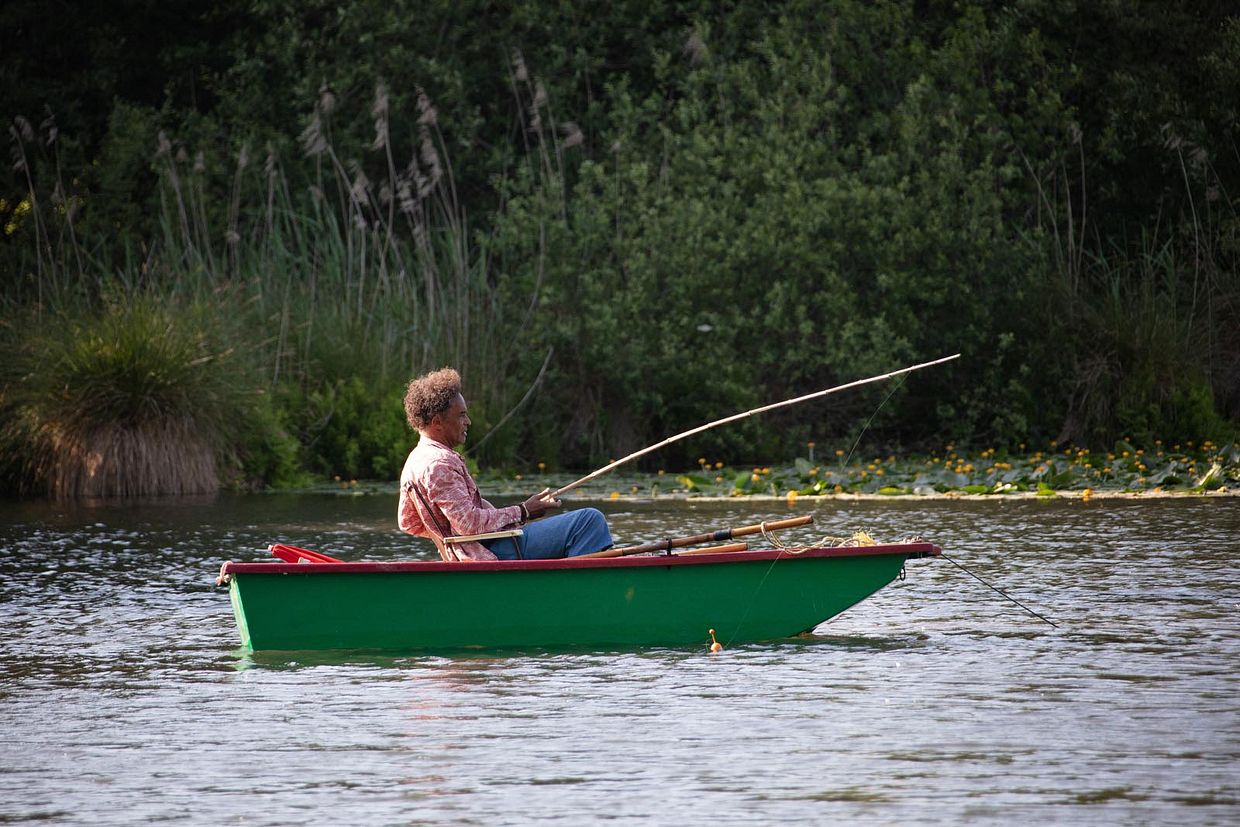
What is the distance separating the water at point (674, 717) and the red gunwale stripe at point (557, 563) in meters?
0.42

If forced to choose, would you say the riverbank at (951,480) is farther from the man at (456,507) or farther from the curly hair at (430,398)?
the curly hair at (430,398)

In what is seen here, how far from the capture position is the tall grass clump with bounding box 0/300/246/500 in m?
17.6

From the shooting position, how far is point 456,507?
349 inches

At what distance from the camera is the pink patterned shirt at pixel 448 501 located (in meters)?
8.88

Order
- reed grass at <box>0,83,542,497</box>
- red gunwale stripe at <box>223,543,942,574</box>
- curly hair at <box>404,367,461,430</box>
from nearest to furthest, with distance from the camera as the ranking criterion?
red gunwale stripe at <box>223,543,942,574</box>, curly hair at <box>404,367,461,430</box>, reed grass at <box>0,83,542,497</box>

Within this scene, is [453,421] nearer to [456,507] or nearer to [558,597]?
[456,507]

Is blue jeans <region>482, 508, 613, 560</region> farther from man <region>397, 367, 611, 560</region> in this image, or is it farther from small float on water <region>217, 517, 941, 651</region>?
small float on water <region>217, 517, 941, 651</region>

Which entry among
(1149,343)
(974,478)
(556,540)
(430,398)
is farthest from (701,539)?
(1149,343)

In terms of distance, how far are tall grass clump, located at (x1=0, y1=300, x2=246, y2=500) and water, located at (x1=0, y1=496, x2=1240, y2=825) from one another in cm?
624

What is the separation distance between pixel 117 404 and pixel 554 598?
991 centimetres

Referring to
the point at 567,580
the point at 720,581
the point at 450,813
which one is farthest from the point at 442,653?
the point at 450,813

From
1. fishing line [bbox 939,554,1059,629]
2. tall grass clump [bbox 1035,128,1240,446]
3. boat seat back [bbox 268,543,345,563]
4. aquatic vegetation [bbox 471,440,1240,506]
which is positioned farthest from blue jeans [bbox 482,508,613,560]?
tall grass clump [bbox 1035,128,1240,446]

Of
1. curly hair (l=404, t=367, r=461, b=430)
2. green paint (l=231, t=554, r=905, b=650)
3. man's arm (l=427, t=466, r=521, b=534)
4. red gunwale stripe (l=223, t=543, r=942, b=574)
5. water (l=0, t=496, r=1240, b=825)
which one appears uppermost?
curly hair (l=404, t=367, r=461, b=430)

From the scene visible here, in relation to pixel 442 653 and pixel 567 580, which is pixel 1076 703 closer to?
pixel 567 580
